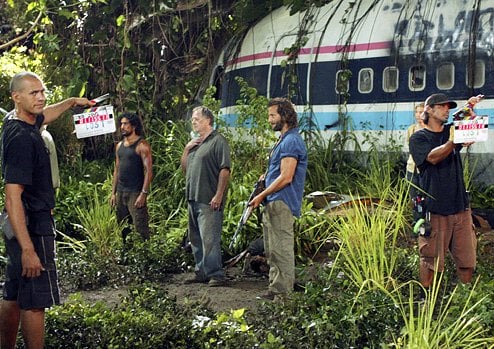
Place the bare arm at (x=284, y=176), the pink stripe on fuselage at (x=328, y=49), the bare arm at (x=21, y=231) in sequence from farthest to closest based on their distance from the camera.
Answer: the pink stripe on fuselage at (x=328, y=49), the bare arm at (x=284, y=176), the bare arm at (x=21, y=231)

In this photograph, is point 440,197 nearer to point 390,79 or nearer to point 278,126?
point 278,126

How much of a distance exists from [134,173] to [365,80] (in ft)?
15.7

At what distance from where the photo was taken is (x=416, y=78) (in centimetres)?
1380

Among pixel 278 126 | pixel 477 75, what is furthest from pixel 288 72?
pixel 278 126

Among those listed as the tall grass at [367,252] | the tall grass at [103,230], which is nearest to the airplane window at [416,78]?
the tall grass at [367,252]

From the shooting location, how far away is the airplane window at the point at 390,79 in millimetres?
13977

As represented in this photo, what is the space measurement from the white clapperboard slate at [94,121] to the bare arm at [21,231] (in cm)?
188

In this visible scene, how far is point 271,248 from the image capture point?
341 inches

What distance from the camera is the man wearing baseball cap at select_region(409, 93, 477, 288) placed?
7742 millimetres

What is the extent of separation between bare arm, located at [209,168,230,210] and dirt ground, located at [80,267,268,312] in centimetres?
82

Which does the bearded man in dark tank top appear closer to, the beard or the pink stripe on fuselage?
the beard

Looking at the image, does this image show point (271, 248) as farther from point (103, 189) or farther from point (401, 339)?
point (103, 189)

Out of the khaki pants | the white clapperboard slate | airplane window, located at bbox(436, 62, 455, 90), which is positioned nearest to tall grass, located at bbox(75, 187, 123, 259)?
the khaki pants

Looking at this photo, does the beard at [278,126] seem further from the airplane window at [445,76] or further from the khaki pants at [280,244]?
the airplane window at [445,76]
